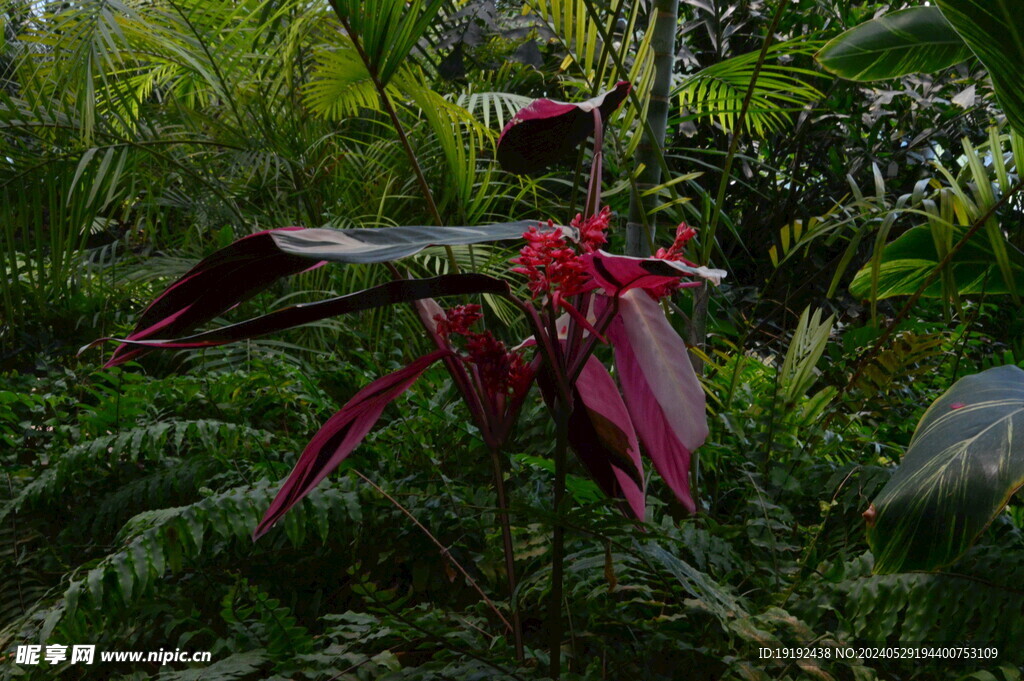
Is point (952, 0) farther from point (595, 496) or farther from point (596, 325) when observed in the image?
point (595, 496)

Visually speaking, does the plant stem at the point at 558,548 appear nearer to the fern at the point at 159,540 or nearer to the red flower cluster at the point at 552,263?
the red flower cluster at the point at 552,263

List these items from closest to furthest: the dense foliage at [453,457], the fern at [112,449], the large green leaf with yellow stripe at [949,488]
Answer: the large green leaf with yellow stripe at [949,488]
the dense foliage at [453,457]
the fern at [112,449]

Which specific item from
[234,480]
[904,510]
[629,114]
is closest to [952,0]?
[629,114]

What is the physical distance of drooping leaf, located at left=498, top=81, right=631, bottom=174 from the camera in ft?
2.80

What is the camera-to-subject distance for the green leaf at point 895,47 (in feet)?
5.65

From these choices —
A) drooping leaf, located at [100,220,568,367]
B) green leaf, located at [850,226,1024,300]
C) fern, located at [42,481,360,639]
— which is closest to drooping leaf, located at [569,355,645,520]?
drooping leaf, located at [100,220,568,367]

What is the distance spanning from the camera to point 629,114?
1.37m

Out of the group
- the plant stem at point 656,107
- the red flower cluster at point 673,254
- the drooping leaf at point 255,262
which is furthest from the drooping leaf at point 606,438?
the plant stem at point 656,107

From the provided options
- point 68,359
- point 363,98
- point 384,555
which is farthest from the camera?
point 68,359

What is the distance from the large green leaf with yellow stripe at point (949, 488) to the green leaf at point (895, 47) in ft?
3.55

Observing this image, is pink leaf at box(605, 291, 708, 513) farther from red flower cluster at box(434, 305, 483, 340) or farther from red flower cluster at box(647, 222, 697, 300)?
red flower cluster at box(434, 305, 483, 340)

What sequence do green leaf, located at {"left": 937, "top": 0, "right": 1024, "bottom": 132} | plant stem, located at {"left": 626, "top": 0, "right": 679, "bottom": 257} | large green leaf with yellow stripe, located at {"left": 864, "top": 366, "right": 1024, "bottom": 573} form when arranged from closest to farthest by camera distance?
Result: large green leaf with yellow stripe, located at {"left": 864, "top": 366, "right": 1024, "bottom": 573}, green leaf, located at {"left": 937, "top": 0, "right": 1024, "bottom": 132}, plant stem, located at {"left": 626, "top": 0, "right": 679, "bottom": 257}

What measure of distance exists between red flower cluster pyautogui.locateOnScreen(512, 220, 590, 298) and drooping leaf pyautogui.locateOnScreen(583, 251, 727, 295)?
15mm

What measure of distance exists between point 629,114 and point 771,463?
64 cm
